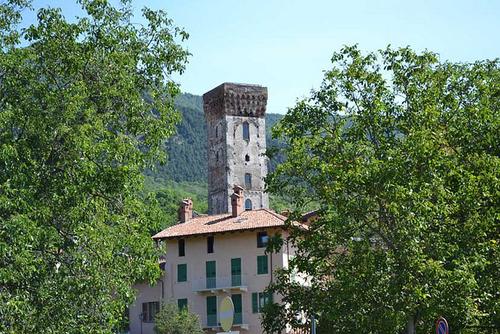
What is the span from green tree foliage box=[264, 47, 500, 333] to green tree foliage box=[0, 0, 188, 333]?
7.52 meters

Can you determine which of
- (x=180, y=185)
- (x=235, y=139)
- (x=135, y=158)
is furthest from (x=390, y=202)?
(x=180, y=185)

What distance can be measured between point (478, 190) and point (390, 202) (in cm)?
288

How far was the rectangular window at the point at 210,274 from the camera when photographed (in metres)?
67.5

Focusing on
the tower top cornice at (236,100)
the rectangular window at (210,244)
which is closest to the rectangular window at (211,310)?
the rectangular window at (210,244)

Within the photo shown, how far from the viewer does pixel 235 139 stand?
104062 millimetres

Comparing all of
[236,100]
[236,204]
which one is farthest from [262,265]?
[236,100]

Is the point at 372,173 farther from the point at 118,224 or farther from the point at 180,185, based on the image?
the point at 180,185

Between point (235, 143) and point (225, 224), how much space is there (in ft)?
119

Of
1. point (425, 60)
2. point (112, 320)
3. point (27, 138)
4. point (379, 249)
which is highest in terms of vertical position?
point (425, 60)

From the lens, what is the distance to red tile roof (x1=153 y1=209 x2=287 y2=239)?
65750mm

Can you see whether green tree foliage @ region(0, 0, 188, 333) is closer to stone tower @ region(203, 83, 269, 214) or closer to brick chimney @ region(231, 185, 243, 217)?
brick chimney @ region(231, 185, 243, 217)

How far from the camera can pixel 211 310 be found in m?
67.5

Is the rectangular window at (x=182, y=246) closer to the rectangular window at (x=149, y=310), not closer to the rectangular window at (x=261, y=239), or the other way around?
the rectangular window at (x=149, y=310)

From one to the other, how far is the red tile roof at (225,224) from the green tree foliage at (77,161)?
125 ft
